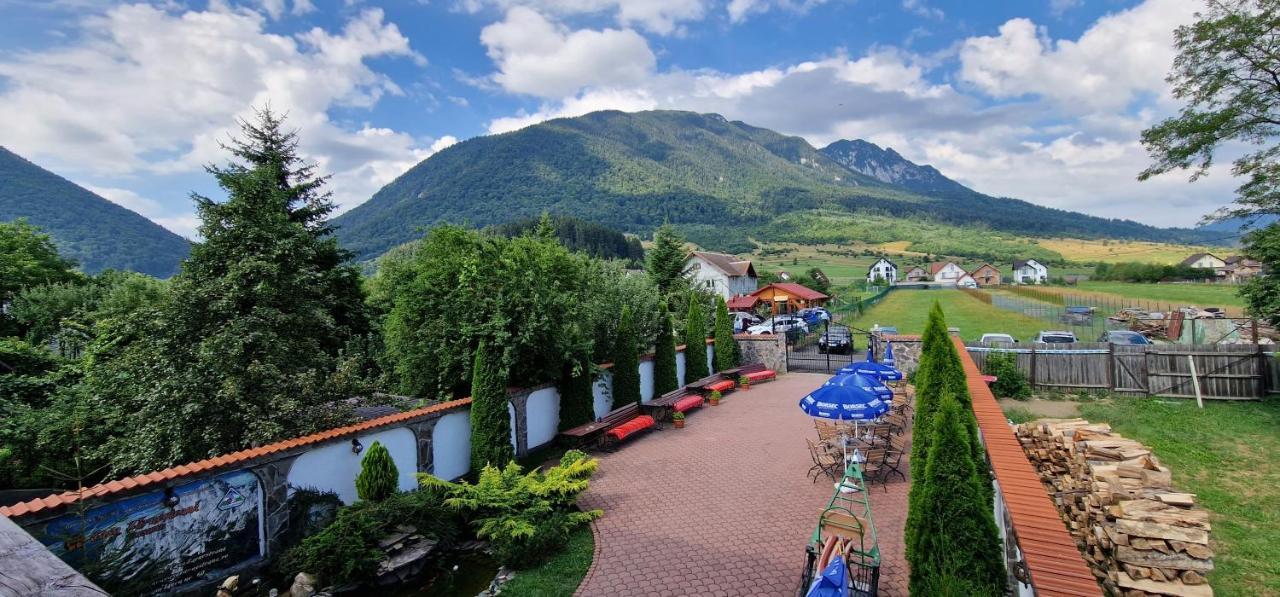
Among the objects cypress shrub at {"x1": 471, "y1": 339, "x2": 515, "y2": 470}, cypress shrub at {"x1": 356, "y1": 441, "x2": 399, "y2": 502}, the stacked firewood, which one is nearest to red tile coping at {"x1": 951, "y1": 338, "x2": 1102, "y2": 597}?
the stacked firewood

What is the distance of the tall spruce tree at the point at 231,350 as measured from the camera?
10.3 metres

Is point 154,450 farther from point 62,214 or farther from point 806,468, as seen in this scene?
point 62,214

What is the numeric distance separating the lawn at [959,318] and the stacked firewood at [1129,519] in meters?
23.1

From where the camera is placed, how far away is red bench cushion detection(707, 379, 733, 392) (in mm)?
19727

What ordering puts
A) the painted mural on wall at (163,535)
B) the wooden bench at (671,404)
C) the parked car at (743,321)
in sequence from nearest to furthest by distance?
the painted mural on wall at (163,535), the wooden bench at (671,404), the parked car at (743,321)

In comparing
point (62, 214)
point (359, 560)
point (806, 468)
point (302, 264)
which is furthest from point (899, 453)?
point (62, 214)

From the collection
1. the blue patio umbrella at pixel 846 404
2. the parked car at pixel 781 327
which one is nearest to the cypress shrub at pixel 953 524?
the blue patio umbrella at pixel 846 404

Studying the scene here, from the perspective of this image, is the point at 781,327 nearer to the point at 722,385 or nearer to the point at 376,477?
the point at 722,385

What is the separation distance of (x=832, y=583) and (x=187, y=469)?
8.05m

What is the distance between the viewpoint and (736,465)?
1250cm

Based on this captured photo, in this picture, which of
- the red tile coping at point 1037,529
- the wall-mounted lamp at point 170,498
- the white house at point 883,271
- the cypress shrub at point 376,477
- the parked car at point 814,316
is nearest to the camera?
the red tile coping at point 1037,529

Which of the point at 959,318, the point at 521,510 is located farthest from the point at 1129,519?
the point at 959,318

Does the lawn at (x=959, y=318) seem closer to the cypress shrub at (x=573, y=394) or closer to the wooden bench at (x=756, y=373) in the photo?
the wooden bench at (x=756, y=373)

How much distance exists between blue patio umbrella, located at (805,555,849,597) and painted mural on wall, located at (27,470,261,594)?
7674 millimetres
